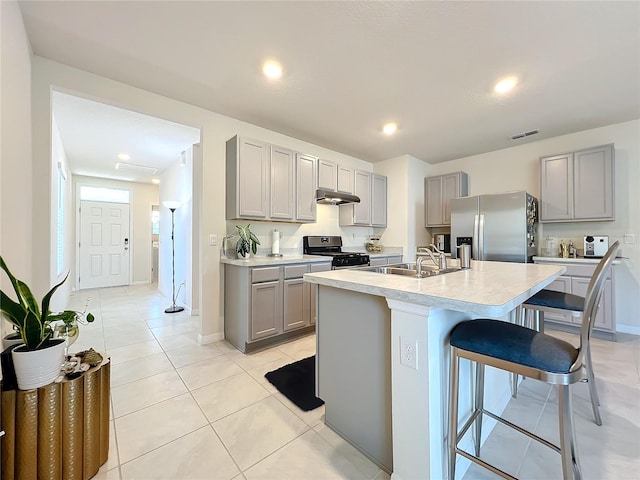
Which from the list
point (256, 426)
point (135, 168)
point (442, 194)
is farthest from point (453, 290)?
point (135, 168)

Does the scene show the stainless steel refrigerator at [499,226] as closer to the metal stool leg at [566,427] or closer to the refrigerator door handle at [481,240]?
the refrigerator door handle at [481,240]

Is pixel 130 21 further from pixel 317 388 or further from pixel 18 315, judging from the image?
pixel 317 388

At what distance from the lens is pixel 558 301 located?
1.91 meters

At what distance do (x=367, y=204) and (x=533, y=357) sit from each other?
362 cm

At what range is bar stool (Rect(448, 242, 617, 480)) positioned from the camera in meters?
0.98

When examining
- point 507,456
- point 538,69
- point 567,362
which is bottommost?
point 507,456

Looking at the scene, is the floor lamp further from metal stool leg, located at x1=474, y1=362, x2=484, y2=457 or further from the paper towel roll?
metal stool leg, located at x1=474, y1=362, x2=484, y2=457

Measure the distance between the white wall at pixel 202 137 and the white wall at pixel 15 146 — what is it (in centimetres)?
17

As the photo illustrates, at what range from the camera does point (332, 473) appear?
1298 millimetres

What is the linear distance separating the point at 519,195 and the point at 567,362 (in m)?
3.17

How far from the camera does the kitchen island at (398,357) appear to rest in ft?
3.52

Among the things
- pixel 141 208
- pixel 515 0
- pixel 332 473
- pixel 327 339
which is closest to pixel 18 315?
pixel 327 339

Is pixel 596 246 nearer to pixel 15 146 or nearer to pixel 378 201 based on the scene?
pixel 378 201

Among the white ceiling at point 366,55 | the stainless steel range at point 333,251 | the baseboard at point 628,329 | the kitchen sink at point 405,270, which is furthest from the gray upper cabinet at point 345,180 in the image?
the baseboard at point 628,329
